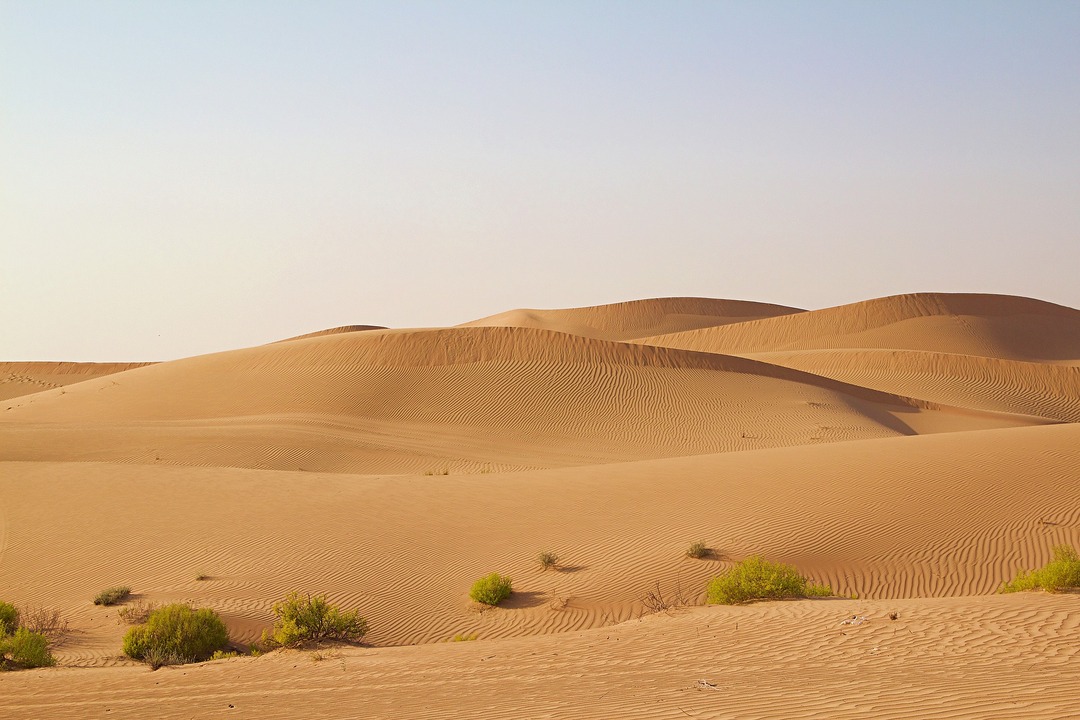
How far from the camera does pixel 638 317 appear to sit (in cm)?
9350

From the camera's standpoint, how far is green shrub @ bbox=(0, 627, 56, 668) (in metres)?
8.34

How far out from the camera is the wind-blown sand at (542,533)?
6.57m

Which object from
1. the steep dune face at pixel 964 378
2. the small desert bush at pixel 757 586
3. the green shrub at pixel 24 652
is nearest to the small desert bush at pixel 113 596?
the green shrub at pixel 24 652

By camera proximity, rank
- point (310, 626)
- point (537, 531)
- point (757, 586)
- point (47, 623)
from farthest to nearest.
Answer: point (537, 531) → point (47, 623) → point (757, 586) → point (310, 626)

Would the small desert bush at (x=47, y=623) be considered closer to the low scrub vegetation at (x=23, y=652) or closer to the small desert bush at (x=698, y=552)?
the low scrub vegetation at (x=23, y=652)

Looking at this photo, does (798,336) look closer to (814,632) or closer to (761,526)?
(761,526)

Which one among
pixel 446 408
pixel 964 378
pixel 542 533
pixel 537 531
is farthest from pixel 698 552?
pixel 964 378

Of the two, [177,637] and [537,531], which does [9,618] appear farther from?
[537,531]

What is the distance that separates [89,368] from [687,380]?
218 ft

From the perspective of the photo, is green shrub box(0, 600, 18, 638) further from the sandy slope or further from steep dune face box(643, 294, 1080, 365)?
steep dune face box(643, 294, 1080, 365)

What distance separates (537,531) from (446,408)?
19.5 meters

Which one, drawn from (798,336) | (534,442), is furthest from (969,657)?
(798,336)

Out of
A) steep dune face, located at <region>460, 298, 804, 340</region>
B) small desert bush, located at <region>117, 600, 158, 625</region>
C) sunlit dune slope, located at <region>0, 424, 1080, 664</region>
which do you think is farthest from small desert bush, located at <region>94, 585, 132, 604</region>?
steep dune face, located at <region>460, 298, 804, 340</region>

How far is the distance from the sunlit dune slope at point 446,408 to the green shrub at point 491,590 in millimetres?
13061
